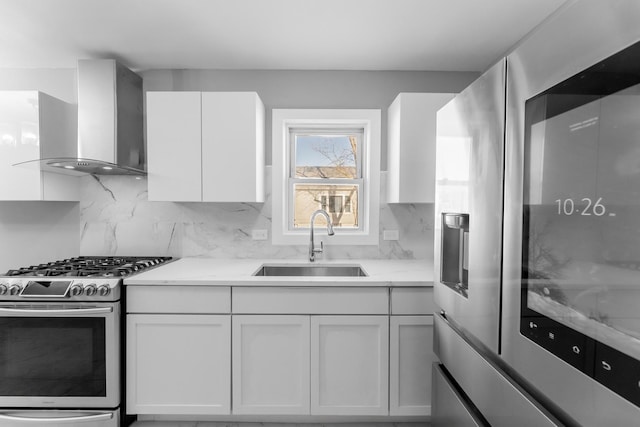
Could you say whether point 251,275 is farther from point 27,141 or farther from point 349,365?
point 27,141

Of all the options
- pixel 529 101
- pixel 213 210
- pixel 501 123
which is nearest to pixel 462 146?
pixel 501 123

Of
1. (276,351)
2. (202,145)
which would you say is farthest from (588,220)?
(202,145)

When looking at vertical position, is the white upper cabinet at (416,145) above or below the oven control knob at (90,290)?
above

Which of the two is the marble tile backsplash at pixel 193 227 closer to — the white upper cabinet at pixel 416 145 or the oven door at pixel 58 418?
the white upper cabinet at pixel 416 145

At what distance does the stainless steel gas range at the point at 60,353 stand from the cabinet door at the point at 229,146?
33.0 inches

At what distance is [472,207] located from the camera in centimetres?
112

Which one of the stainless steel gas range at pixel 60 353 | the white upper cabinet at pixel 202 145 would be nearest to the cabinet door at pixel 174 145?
the white upper cabinet at pixel 202 145

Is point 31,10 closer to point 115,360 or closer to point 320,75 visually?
point 320,75

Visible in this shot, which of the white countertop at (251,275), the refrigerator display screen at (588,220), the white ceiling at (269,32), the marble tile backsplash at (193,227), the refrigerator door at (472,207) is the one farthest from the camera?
the marble tile backsplash at (193,227)

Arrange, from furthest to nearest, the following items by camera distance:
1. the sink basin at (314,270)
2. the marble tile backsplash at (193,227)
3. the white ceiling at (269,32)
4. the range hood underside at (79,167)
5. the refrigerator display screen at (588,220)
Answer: the marble tile backsplash at (193,227)
the sink basin at (314,270)
the range hood underside at (79,167)
the white ceiling at (269,32)
the refrigerator display screen at (588,220)

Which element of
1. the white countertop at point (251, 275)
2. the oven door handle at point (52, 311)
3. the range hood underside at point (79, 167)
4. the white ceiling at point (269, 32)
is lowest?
the oven door handle at point (52, 311)

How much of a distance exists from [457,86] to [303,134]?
1.22 m

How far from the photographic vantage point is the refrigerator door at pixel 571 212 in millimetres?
571

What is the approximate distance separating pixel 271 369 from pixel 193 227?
1.25 m
